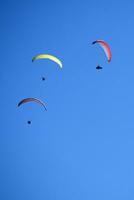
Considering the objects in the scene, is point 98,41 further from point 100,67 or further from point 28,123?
point 28,123

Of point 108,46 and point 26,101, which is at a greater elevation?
point 108,46

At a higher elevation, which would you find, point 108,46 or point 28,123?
point 108,46

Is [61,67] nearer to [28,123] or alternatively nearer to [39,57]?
[39,57]

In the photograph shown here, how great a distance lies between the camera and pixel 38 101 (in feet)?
156

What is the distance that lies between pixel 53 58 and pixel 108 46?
14.0 feet

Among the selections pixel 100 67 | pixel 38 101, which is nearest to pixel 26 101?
pixel 38 101

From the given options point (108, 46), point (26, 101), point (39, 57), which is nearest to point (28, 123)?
point (26, 101)

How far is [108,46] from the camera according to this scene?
4759cm

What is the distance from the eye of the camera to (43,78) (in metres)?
48.1

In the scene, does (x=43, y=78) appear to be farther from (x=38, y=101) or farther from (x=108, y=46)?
(x=108, y=46)

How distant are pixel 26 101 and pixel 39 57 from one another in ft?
11.5

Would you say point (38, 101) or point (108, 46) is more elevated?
point (108, 46)

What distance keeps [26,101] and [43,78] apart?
2188 millimetres

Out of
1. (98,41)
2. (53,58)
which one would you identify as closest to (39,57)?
(53,58)
